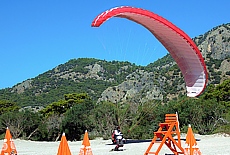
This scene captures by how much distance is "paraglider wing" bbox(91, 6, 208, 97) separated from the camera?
1373cm

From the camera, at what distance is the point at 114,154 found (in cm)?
1388

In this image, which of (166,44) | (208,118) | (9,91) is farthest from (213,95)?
(9,91)

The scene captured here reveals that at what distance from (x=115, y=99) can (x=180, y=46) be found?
873 centimetres

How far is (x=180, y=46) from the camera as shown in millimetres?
14711

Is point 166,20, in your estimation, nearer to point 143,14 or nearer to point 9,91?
point 143,14

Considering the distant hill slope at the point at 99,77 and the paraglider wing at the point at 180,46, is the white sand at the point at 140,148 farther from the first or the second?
the distant hill slope at the point at 99,77

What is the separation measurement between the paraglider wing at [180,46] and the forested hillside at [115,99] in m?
2.33

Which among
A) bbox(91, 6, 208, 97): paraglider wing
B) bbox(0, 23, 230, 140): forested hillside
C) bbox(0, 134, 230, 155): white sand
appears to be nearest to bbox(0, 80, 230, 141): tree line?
bbox(0, 23, 230, 140): forested hillside

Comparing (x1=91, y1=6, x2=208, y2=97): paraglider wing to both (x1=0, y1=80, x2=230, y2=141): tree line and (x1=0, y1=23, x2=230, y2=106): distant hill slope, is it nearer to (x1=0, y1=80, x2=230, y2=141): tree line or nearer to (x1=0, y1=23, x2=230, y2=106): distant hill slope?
(x1=0, y1=80, x2=230, y2=141): tree line

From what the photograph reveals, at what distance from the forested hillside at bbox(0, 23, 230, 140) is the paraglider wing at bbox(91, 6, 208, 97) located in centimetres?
233

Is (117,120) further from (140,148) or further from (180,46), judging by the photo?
(180,46)

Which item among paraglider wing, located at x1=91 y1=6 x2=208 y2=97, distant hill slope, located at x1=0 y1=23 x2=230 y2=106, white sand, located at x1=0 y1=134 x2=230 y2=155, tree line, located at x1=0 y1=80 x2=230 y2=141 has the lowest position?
white sand, located at x1=0 y1=134 x2=230 y2=155

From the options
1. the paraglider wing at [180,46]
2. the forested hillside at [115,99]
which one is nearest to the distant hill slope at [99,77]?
the forested hillside at [115,99]

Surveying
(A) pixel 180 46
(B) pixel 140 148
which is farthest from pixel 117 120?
(A) pixel 180 46
